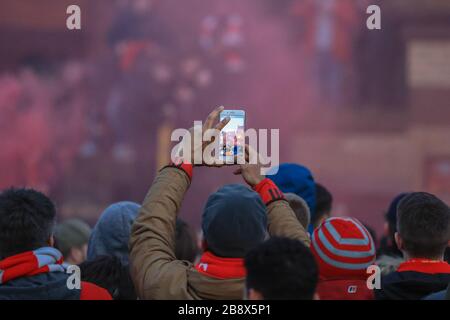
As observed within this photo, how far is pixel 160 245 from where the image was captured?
2.26m

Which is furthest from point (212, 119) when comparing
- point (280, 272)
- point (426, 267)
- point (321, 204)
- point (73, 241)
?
point (73, 241)

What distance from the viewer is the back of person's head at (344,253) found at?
2.36 m

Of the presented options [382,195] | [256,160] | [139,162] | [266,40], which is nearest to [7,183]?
[139,162]

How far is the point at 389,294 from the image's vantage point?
240 centimetres

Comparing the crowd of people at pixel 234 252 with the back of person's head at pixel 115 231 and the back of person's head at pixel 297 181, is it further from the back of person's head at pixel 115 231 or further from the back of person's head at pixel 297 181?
the back of person's head at pixel 297 181

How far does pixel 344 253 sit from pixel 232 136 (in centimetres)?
55

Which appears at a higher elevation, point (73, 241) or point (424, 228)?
point (424, 228)

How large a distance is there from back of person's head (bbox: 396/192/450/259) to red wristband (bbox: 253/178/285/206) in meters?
0.44

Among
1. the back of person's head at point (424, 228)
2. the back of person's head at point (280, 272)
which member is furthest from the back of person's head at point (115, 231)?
the back of person's head at point (280, 272)

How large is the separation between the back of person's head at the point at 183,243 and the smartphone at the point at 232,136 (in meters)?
0.97

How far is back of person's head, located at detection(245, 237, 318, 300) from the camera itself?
1850 millimetres

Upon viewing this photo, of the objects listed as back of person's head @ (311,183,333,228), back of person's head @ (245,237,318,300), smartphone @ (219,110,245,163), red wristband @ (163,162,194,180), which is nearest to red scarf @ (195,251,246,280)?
back of person's head @ (245,237,318,300)

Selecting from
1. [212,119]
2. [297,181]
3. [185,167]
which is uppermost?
[212,119]

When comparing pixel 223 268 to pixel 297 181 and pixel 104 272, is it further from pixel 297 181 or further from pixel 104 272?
pixel 297 181
